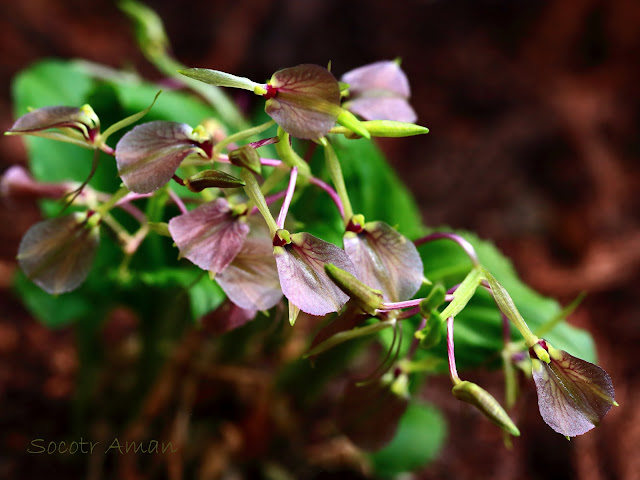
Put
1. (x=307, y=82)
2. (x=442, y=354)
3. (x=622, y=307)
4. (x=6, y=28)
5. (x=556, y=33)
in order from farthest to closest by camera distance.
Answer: (x=556, y=33) < (x=6, y=28) < (x=622, y=307) < (x=442, y=354) < (x=307, y=82)

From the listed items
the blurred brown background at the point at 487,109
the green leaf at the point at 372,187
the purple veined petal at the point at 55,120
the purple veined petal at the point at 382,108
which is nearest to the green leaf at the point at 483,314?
the green leaf at the point at 372,187

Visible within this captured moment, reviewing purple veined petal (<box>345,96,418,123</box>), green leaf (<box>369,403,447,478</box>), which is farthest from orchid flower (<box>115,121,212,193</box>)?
green leaf (<box>369,403,447,478</box>)

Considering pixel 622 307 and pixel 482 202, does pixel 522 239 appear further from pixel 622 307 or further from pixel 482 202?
pixel 622 307

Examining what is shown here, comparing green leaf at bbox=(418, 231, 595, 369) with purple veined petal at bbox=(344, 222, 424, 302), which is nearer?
purple veined petal at bbox=(344, 222, 424, 302)

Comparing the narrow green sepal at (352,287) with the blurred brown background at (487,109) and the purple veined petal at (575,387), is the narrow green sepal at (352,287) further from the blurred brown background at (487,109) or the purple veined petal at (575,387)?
the blurred brown background at (487,109)

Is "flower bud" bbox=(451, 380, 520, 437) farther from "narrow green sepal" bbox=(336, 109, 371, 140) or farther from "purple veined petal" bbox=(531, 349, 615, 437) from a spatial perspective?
"narrow green sepal" bbox=(336, 109, 371, 140)

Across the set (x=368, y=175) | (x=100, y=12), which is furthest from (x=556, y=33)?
(x=100, y=12)

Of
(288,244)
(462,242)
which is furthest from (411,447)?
(288,244)
